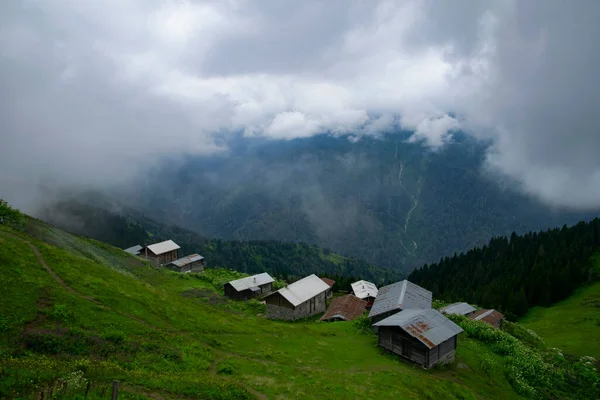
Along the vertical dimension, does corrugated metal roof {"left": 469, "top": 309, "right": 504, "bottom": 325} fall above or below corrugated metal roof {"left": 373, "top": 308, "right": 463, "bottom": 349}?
below

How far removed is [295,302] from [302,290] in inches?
237

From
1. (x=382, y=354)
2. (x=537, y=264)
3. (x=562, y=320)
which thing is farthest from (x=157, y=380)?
(x=537, y=264)

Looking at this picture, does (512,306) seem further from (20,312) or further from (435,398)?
(20,312)

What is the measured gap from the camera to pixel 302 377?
1198 inches

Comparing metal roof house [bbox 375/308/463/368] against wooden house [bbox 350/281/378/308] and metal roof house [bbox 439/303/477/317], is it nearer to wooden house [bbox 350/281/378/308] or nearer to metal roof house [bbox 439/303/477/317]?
metal roof house [bbox 439/303/477/317]

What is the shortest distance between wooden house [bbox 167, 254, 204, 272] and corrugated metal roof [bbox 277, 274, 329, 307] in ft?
178

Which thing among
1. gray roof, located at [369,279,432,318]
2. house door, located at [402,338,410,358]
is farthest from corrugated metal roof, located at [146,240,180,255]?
house door, located at [402,338,410,358]

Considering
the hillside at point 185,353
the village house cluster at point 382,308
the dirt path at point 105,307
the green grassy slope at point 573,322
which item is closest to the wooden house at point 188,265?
the village house cluster at point 382,308

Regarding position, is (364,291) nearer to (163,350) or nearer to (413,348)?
(413,348)

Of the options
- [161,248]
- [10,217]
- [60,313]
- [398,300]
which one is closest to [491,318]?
[398,300]

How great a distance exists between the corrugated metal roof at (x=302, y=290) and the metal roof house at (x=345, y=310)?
602 cm

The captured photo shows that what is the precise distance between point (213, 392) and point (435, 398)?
20.6 meters

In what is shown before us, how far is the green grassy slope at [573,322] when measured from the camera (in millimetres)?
64188

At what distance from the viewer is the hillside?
74.4ft
